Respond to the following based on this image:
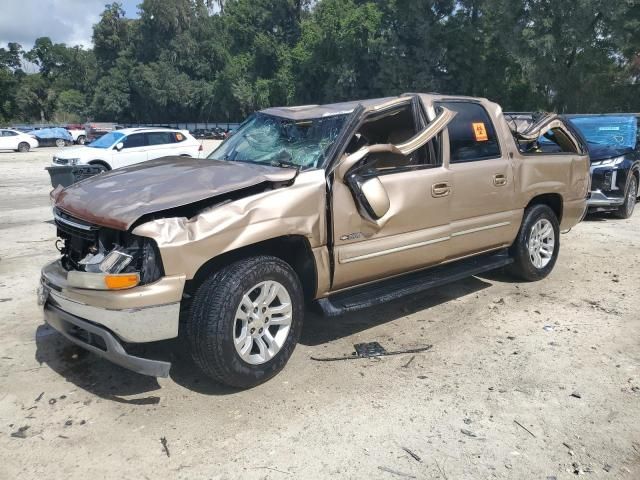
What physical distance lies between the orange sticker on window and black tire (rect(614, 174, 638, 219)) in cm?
558

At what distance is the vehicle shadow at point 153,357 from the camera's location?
147 inches

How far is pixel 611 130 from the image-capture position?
1048 centimetres

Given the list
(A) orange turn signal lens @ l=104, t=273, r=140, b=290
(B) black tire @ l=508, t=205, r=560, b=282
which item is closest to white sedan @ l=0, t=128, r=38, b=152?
(B) black tire @ l=508, t=205, r=560, b=282

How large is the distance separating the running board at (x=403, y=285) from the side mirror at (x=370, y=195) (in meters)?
0.62

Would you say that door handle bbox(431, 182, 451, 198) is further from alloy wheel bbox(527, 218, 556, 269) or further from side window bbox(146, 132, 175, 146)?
side window bbox(146, 132, 175, 146)

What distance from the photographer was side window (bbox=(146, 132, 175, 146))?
53.0 feet

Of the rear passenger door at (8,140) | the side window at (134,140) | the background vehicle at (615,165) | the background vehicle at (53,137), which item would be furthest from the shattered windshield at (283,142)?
the background vehicle at (53,137)

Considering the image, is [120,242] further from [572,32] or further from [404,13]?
[404,13]

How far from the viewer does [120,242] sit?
346 cm

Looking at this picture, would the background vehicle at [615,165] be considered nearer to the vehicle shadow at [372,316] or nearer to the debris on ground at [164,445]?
the vehicle shadow at [372,316]

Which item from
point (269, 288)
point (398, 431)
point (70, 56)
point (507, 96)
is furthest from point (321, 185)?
point (70, 56)

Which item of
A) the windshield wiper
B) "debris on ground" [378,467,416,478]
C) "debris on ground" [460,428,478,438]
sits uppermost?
the windshield wiper

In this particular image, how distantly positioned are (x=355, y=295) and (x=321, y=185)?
3.04 ft

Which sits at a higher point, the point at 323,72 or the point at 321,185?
the point at 323,72
